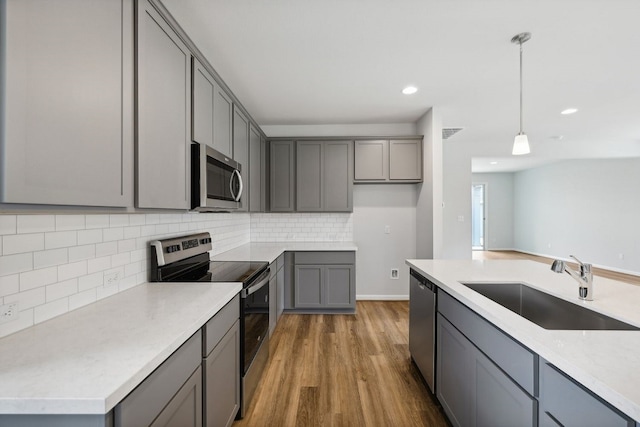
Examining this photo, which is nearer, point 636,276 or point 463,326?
point 463,326

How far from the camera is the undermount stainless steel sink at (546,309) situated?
127 cm

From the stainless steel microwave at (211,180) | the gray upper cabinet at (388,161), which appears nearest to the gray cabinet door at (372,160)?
the gray upper cabinet at (388,161)

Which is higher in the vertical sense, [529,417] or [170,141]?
[170,141]

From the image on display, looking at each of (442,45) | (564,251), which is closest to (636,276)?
(564,251)

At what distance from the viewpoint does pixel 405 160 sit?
3949 mm

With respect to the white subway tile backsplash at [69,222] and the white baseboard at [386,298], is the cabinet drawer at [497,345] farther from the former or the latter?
the white baseboard at [386,298]

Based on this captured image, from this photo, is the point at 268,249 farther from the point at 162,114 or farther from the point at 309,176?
the point at 162,114

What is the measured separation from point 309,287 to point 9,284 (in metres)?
2.90

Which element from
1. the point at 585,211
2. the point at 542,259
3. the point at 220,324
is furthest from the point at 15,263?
the point at 542,259

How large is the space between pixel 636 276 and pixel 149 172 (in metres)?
8.85

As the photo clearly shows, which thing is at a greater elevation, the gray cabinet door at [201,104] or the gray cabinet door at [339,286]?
the gray cabinet door at [201,104]

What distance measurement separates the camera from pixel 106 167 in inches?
42.6

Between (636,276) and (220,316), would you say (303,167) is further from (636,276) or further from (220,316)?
(636,276)

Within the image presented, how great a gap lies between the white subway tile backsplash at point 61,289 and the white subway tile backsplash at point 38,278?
0.03 meters
